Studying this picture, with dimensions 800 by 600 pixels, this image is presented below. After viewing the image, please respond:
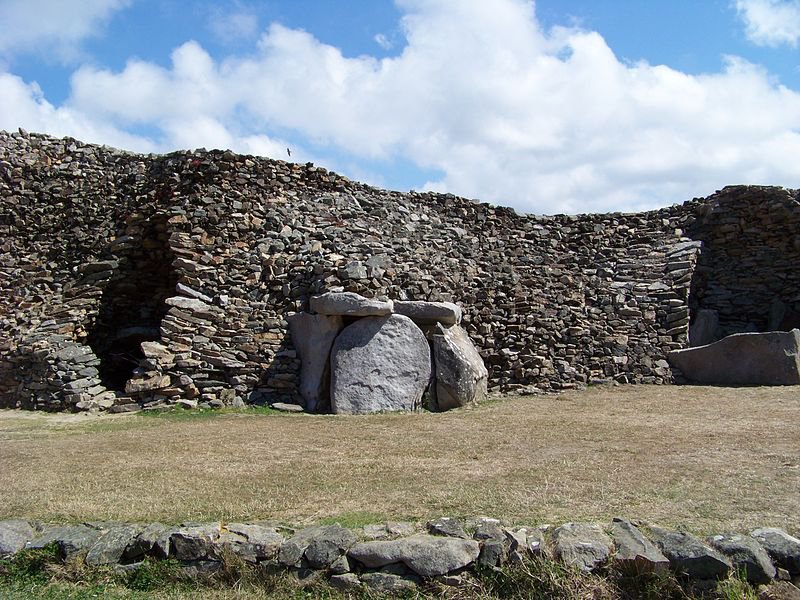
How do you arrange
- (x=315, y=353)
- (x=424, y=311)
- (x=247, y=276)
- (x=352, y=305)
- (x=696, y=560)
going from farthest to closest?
(x=247, y=276), (x=424, y=311), (x=315, y=353), (x=352, y=305), (x=696, y=560)

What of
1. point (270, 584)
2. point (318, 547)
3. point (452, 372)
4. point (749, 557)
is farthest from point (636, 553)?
point (452, 372)

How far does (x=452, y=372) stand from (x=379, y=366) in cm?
143

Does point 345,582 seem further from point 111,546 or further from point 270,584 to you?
point 111,546

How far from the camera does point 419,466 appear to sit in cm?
766

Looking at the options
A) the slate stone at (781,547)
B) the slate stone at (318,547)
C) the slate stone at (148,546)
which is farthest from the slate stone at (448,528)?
the slate stone at (781,547)

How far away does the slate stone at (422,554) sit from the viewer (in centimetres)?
474

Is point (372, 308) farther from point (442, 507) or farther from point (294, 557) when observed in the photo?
point (294, 557)

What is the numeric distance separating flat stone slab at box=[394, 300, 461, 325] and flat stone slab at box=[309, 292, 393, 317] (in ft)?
1.52

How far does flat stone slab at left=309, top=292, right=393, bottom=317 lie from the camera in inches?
505

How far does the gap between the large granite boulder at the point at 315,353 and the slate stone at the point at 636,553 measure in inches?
325

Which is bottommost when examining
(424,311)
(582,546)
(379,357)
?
(582,546)

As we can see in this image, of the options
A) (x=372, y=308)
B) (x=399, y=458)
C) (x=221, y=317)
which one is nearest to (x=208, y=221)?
(x=221, y=317)

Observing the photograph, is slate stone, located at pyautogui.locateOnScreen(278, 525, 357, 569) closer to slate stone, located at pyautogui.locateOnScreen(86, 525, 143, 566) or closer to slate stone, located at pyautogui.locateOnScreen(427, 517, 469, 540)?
slate stone, located at pyautogui.locateOnScreen(427, 517, 469, 540)

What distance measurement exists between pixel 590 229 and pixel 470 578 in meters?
15.4
